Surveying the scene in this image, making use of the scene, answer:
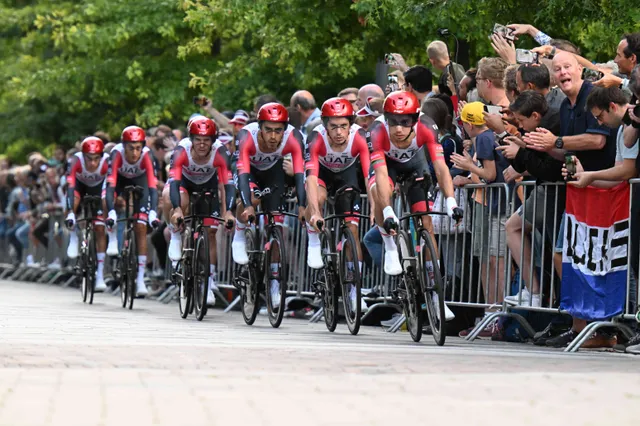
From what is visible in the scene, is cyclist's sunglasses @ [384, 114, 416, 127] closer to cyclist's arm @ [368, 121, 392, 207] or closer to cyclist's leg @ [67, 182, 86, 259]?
cyclist's arm @ [368, 121, 392, 207]

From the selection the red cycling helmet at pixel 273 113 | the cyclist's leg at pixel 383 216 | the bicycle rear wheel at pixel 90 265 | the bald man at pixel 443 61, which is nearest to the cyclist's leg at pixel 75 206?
the bicycle rear wheel at pixel 90 265

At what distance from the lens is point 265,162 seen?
1603 centimetres

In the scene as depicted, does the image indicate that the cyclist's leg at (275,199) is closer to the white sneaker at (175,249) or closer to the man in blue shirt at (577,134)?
the white sneaker at (175,249)

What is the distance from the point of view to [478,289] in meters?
14.1

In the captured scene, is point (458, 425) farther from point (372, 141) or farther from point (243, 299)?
point (243, 299)

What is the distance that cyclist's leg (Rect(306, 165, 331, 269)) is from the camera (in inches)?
567

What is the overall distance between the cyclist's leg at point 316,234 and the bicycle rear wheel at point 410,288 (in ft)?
5.16

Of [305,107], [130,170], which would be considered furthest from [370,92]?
[130,170]

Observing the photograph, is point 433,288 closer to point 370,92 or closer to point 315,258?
point 315,258

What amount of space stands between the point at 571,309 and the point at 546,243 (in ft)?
2.88

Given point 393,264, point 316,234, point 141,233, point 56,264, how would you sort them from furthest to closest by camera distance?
point 56,264 → point 141,233 → point 316,234 → point 393,264

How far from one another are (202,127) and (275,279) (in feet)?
9.05

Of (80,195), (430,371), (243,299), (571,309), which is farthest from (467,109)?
(80,195)

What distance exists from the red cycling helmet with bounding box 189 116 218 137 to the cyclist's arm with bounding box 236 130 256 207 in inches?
54.8
